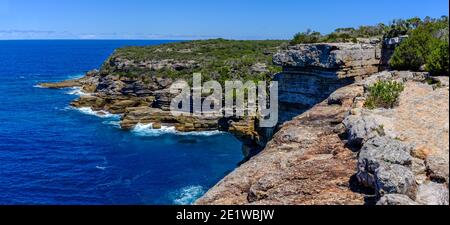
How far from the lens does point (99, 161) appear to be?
49875 millimetres

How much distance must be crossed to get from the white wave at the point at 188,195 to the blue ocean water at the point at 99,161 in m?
0.08

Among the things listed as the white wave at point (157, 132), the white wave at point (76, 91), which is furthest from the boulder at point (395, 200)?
the white wave at point (76, 91)

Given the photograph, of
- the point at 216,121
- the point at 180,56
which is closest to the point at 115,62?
the point at 180,56

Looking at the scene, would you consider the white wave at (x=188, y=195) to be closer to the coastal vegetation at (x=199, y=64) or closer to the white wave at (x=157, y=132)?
the white wave at (x=157, y=132)

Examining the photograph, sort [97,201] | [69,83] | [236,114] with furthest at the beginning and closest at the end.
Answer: [69,83] → [236,114] → [97,201]

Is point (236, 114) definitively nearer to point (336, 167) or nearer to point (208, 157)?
point (208, 157)

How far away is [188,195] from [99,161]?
1578cm

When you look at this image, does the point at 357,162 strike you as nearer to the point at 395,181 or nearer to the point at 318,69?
the point at 395,181

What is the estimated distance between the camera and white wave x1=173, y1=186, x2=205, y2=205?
3684cm

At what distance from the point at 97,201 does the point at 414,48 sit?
92.8ft

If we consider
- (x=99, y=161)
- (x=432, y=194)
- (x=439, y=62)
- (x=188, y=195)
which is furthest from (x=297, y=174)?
(x=99, y=161)

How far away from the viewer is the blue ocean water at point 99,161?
39688 millimetres

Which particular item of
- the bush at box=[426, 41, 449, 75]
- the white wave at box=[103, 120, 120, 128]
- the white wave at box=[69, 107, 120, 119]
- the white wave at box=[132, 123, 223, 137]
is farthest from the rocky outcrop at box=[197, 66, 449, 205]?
the white wave at box=[69, 107, 120, 119]
